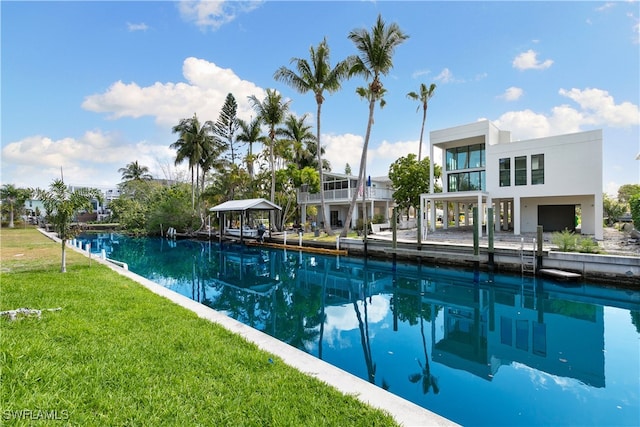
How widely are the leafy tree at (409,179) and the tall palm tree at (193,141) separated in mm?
20315

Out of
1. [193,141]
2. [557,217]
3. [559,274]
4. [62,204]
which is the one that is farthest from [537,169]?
[193,141]

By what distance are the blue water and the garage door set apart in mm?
12389

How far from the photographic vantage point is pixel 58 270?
35.1ft

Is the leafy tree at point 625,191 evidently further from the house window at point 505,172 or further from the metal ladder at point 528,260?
the metal ladder at point 528,260

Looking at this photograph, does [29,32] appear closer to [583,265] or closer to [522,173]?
[583,265]

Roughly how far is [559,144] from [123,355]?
23.2 meters

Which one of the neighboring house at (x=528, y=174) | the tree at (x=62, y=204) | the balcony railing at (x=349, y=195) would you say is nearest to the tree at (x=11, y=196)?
the balcony railing at (x=349, y=195)

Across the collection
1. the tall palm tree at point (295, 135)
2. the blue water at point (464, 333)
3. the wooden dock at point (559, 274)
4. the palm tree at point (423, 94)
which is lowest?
the blue water at point (464, 333)

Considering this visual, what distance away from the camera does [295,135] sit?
32469mm

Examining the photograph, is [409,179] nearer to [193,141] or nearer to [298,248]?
[298,248]

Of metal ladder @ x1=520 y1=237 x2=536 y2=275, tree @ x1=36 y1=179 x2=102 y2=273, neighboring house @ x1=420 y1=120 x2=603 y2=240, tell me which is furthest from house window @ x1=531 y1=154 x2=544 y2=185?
tree @ x1=36 y1=179 x2=102 y2=273

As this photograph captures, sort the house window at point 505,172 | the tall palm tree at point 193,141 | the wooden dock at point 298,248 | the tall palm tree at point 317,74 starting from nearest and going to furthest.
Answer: the wooden dock at point 298,248 → the house window at point 505,172 → the tall palm tree at point 317,74 → the tall palm tree at point 193,141

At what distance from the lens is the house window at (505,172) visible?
21150 mm

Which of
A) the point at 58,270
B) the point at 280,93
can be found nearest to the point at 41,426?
the point at 58,270
